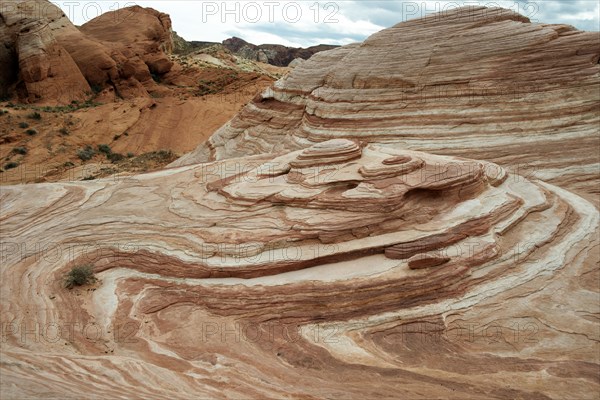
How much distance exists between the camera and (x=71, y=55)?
1387 inches

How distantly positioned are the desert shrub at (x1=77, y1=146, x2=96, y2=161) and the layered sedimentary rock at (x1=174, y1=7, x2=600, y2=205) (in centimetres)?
1240

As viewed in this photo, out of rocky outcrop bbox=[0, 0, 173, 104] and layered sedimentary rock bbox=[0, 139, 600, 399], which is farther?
rocky outcrop bbox=[0, 0, 173, 104]

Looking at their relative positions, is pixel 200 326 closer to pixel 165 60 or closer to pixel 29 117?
pixel 29 117

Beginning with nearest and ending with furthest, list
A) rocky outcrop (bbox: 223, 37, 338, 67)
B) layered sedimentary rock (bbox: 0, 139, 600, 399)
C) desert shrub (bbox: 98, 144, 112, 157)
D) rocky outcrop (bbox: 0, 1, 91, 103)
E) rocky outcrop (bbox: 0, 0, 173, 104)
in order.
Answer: layered sedimentary rock (bbox: 0, 139, 600, 399)
desert shrub (bbox: 98, 144, 112, 157)
rocky outcrop (bbox: 0, 1, 91, 103)
rocky outcrop (bbox: 0, 0, 173, 104)
rocky outcrop (bbox: 223, 37, 338, 67)

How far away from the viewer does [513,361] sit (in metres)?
6.46

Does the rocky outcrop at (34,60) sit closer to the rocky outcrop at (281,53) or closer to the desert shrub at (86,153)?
the desert shrub at (86,153)

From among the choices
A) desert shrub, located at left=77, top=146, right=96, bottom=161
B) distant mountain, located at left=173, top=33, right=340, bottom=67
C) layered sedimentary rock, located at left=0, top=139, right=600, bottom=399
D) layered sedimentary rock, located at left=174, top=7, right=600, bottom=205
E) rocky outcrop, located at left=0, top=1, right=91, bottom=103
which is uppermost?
distant mountain, located at left=173, top=33, right=340, bottom=67

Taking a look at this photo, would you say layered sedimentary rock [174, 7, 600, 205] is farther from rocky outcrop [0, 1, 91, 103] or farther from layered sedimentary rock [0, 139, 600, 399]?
rocky outcrop [0, 1, 91, 103]

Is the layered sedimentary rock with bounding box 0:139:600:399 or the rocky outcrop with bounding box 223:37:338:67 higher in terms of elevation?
the rocky outcrop with bounding box 223:37:338:67

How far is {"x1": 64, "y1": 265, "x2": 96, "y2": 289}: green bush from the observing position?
8.10 meters

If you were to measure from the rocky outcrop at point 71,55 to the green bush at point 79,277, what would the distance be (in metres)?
→ 29.3

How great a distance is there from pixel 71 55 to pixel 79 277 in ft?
107

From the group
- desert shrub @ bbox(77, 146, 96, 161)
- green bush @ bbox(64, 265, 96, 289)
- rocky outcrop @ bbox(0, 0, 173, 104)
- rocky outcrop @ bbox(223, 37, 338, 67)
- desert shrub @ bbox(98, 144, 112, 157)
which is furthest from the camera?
rocky outcrop @ bbox(223, 37, 338, 67)

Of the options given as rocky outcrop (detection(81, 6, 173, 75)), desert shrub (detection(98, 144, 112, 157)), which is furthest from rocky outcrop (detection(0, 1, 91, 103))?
desert shrub (detection(98, 144, 112, 157))
